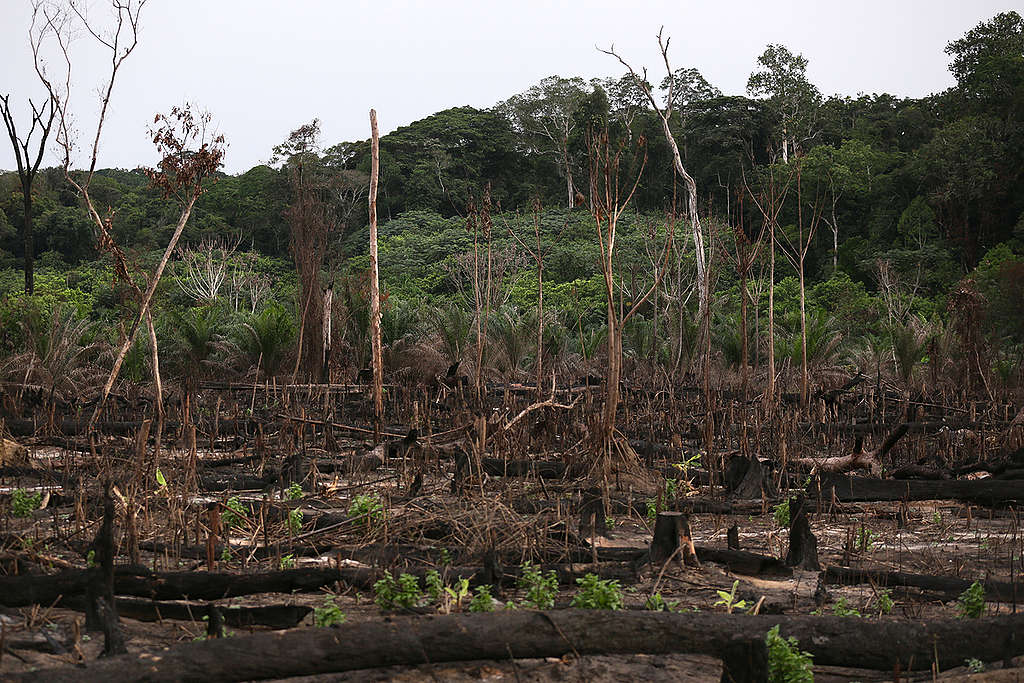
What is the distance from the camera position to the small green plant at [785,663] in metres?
2.72

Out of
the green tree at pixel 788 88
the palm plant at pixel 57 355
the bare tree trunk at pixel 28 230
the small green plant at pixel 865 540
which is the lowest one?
the small green plant at pixel 865 540

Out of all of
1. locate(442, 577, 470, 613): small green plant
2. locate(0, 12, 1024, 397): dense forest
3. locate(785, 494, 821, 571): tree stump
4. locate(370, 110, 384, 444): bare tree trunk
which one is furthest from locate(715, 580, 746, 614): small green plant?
locate(0, 12, 1024, 397): dense forest

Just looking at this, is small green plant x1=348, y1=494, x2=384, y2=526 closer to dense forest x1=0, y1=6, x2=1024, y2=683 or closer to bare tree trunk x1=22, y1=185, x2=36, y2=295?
dense forest x1=0, y1=6, x2=1024, y2=683

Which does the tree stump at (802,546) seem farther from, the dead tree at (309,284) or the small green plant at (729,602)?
the dead tree at (309,284)

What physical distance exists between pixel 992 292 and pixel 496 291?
414 inches

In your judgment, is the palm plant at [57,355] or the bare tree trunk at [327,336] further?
the bare tree trunk at [327,336]

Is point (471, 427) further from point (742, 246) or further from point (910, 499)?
point (742, 246)

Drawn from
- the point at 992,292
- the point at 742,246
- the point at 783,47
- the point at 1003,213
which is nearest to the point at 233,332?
the point at 742,246

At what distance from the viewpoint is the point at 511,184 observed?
46031 mm

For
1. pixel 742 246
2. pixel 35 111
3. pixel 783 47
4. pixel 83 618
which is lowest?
pixel 83 618

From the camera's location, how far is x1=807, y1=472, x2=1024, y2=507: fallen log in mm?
5781

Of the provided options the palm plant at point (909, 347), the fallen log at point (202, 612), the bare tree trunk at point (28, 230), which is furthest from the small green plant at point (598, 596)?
the bare tree trunk at point (28, 230)

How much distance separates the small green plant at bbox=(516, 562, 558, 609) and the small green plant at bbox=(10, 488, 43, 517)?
10.4ft

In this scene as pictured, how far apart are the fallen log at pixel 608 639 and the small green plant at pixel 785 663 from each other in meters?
0.09
